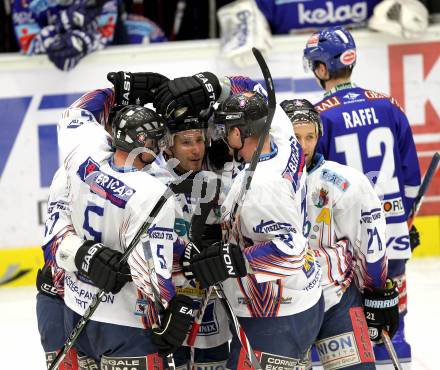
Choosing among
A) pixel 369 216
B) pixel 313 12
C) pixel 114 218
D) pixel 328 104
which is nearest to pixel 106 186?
pixel 114 218

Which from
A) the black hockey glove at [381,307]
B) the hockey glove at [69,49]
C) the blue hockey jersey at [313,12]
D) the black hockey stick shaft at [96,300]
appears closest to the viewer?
the black hockey stick shaft at [96,300]

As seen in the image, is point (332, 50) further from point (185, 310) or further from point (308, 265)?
point (185, 310)

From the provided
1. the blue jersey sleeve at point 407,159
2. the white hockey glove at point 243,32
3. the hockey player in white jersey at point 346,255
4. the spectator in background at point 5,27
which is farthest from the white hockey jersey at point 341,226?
the spectator in background at point 5,27

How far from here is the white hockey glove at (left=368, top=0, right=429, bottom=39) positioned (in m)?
6.04

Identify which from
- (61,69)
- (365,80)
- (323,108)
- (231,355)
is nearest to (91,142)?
(231,355)

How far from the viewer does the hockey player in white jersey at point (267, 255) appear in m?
2.98

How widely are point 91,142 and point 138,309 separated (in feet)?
1.80

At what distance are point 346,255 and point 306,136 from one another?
1.41 ft

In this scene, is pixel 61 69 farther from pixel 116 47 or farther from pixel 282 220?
pixel 282 220

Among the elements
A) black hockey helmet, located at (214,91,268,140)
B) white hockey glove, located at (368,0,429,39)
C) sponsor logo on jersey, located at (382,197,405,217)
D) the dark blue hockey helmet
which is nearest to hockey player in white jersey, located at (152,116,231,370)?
black hockey helmet, located at (214,91,268,140)

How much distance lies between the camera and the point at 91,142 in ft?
10.5

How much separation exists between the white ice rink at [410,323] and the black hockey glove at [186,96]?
1.88 metres

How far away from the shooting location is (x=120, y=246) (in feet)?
10.2

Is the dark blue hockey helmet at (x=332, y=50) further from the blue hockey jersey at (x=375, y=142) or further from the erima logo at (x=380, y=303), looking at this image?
the erima logo at (x=380, y=303)
